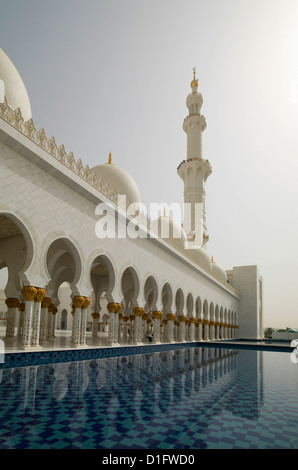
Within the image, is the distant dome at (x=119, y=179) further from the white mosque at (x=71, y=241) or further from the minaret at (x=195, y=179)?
the minaret at (x=195, y=179)

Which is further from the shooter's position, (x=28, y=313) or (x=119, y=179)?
(x=119, y=179)

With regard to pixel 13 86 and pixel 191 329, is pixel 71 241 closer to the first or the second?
pixel 13 86

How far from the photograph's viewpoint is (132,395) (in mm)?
4660

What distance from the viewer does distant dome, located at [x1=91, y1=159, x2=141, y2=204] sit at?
12438mm

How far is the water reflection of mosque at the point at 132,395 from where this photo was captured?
3408mm

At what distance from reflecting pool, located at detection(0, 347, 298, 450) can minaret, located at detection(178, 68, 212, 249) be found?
17317 millimetres

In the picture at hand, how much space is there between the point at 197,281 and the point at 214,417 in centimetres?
1441

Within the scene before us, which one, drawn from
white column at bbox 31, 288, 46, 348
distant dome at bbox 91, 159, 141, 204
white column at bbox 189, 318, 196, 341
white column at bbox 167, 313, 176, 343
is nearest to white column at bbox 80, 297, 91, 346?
white column at bbox 31, 288, 46, 348

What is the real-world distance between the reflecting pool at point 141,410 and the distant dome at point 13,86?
20.9 ft

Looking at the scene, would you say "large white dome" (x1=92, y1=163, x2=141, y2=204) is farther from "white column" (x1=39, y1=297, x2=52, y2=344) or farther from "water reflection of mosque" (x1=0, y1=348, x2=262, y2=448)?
"water reflection of mosque" (x1=0, y1=348, x2=262, y2=448)

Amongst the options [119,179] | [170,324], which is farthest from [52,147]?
[170,324]

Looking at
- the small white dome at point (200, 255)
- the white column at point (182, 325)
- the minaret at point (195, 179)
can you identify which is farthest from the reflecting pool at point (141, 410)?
the minaret at point (195, 179)

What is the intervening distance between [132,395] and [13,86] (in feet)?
25.8

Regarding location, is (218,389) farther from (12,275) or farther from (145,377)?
(12,275)
